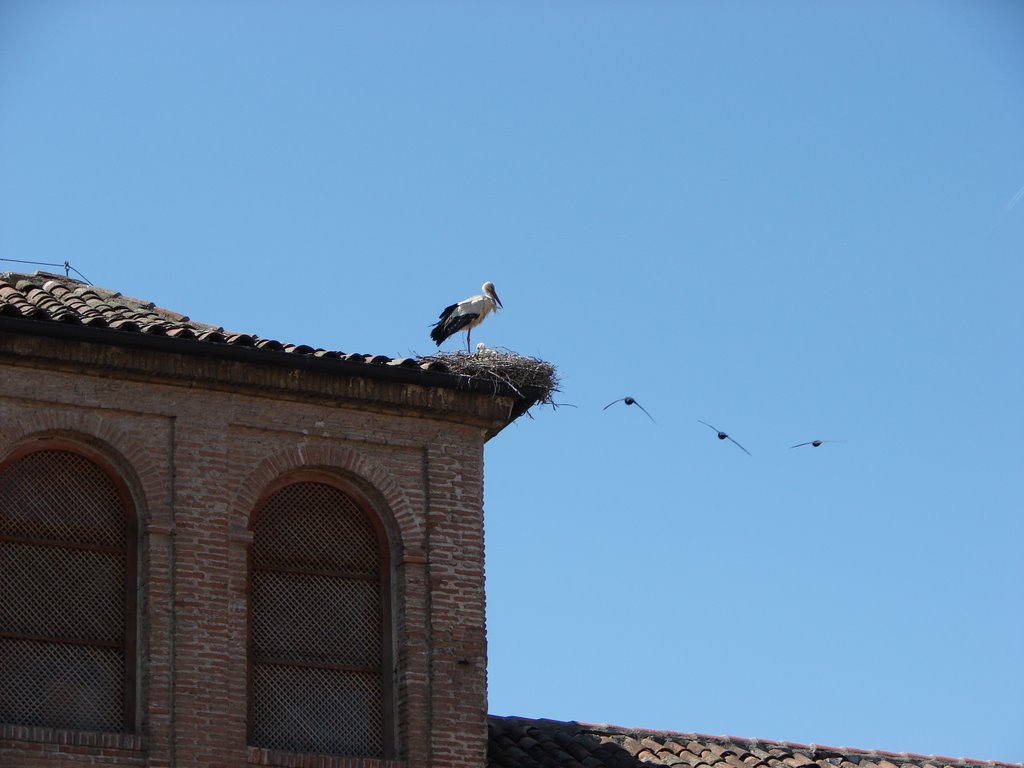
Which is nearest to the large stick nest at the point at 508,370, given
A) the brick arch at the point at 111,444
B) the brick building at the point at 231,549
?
the brick building at the point at 231,549

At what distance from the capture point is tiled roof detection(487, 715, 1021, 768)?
1596 cm

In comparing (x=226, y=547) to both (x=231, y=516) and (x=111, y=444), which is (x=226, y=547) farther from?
(x=111, y=444)

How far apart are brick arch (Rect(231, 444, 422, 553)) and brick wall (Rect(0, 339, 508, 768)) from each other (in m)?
0.01

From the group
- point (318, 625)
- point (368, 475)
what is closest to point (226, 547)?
point (318, 625)

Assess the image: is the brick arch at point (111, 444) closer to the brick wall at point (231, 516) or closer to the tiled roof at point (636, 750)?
the brick wall at point (231, 516)

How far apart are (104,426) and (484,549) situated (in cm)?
288

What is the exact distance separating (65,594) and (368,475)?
2.33 m

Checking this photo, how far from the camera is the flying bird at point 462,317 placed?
1766 centimetres

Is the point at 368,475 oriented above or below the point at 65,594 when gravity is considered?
above

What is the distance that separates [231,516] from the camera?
15.0 m

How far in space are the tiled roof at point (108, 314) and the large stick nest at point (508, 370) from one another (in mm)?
157

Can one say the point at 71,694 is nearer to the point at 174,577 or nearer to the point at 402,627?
the point at 174,577

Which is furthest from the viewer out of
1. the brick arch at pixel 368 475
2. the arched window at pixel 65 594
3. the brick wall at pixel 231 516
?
the brick arch at pixel 368 475

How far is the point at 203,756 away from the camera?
14.2 m
